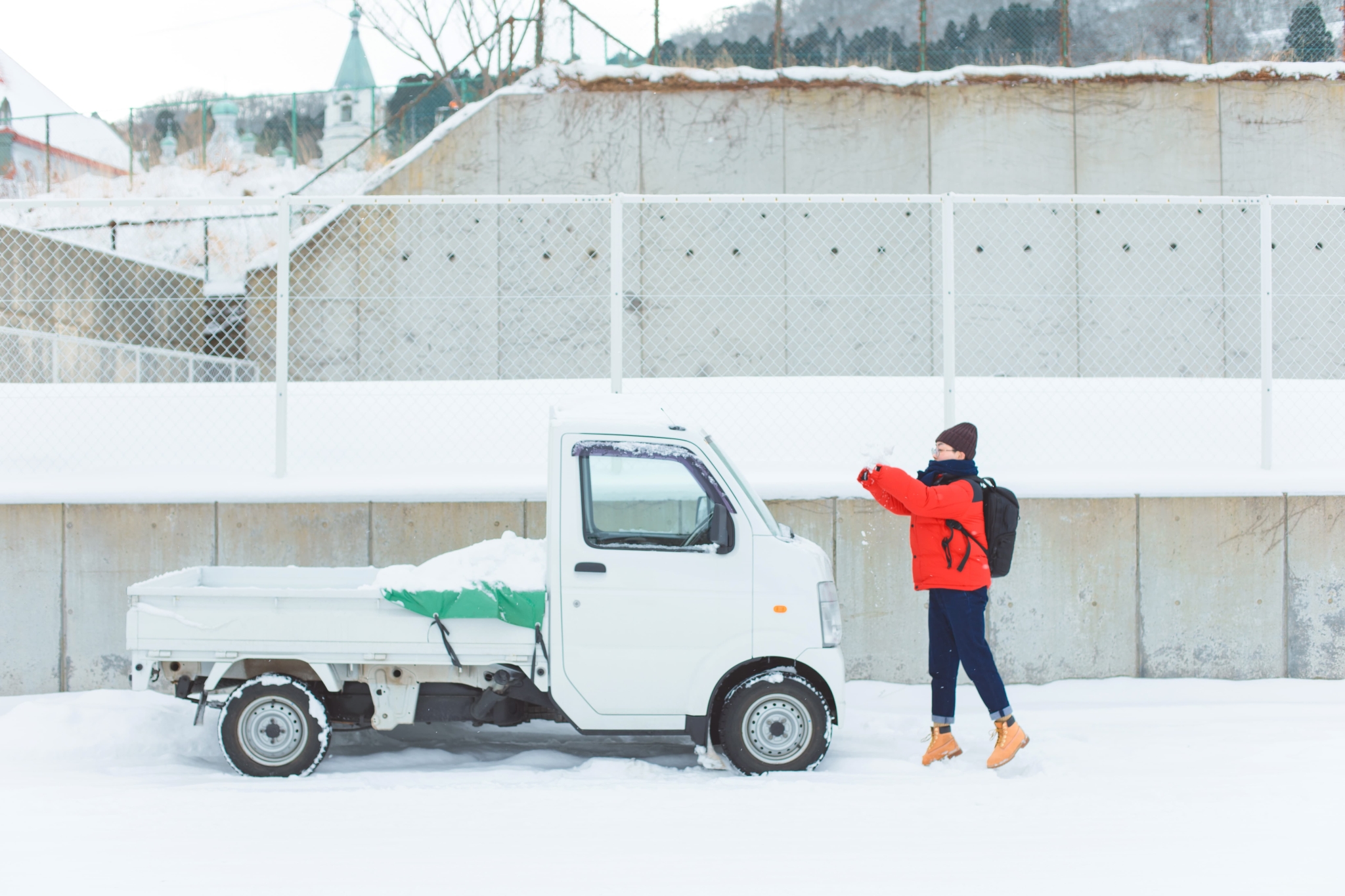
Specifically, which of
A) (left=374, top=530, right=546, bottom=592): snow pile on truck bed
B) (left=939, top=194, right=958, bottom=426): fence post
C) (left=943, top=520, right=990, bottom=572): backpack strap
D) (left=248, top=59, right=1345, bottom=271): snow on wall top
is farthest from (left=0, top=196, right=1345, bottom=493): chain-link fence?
(left=943, top=520, right=990, bottom=572): backpack strap

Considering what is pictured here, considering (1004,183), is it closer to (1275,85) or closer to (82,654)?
(1275,85)

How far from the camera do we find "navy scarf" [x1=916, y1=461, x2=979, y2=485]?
4.91 metres

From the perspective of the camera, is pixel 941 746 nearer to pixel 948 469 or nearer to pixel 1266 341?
pixel 948 469

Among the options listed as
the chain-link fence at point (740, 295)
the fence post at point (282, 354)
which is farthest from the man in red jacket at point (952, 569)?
the chain-link fence at point (740, 295)

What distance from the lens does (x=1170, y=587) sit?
6301 mm

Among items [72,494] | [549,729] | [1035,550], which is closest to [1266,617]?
[1035,550]

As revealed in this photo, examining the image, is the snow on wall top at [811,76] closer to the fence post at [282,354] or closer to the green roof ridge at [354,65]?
the fence post at [282,354]

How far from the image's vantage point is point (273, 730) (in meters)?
4.61

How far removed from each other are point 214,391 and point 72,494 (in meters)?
1.92

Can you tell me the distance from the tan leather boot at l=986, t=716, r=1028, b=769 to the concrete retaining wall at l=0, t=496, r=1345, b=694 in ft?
4.71

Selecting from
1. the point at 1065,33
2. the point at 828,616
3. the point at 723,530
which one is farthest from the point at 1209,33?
the point at 723,530

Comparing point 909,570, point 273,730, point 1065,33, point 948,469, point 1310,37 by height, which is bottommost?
point 273,730

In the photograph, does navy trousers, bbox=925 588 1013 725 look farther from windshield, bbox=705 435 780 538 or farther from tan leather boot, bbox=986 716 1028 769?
windshield, bbox=705 435 780 538

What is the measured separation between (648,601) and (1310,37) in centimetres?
1701
